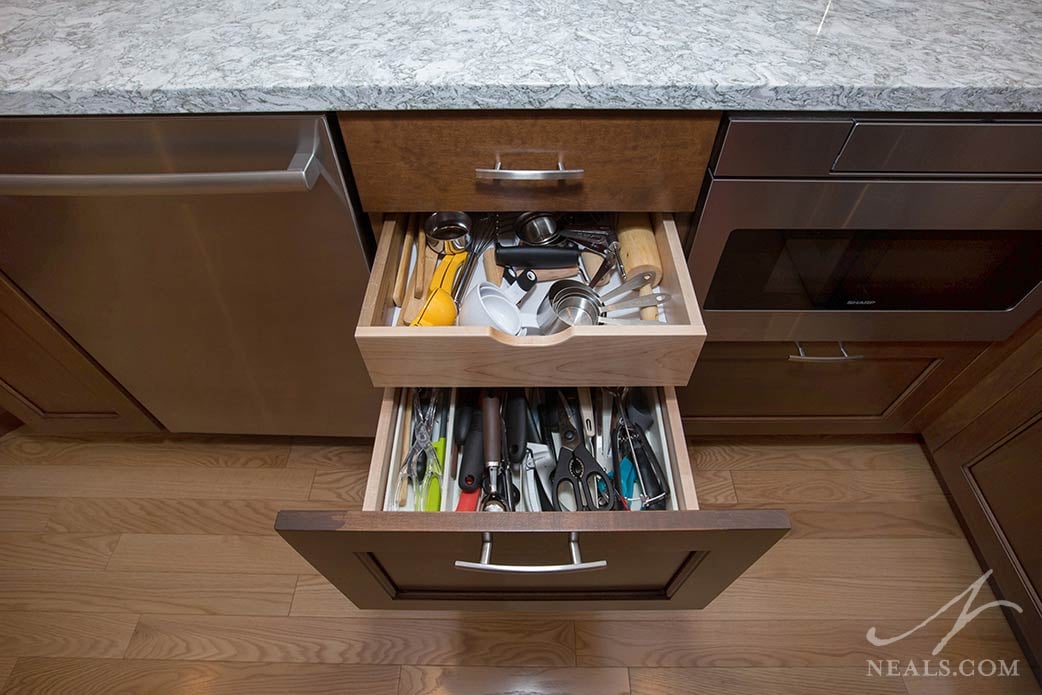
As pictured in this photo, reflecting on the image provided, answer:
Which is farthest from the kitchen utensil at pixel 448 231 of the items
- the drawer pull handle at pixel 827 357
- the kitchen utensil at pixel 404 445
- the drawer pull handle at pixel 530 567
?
the drawer pull handle at pixel 827 357

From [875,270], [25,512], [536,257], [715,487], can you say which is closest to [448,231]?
[536,257]

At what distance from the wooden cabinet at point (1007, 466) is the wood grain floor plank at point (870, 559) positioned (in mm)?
52

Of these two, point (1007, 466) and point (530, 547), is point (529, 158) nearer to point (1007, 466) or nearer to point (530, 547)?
point (530, 547)

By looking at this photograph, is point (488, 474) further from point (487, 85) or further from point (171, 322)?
point (171, 322)

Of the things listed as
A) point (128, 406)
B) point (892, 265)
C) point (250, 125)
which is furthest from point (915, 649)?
point (128, 406)

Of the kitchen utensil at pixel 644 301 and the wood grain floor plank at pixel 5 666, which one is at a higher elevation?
the kitchen utensil at pixel 644 301

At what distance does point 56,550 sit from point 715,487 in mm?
1485

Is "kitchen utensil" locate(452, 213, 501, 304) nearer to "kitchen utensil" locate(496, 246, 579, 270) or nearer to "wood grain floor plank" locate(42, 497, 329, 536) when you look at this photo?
"kitchen utensil" locate(496, 246, 579, 270)

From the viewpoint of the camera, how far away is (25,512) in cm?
133

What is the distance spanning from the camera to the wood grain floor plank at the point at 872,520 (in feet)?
4.24

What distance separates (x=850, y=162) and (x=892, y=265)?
27cm

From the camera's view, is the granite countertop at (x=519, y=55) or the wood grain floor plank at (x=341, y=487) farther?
the wood grain floor plank at (x=341, y=487)

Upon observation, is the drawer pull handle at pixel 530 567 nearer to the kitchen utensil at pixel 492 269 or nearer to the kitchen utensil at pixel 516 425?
the kitchen utensil at pixel 516 425

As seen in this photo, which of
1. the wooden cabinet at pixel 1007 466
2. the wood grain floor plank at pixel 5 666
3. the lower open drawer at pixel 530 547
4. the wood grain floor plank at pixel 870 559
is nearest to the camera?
the lower open drawer at pixel 530 547
